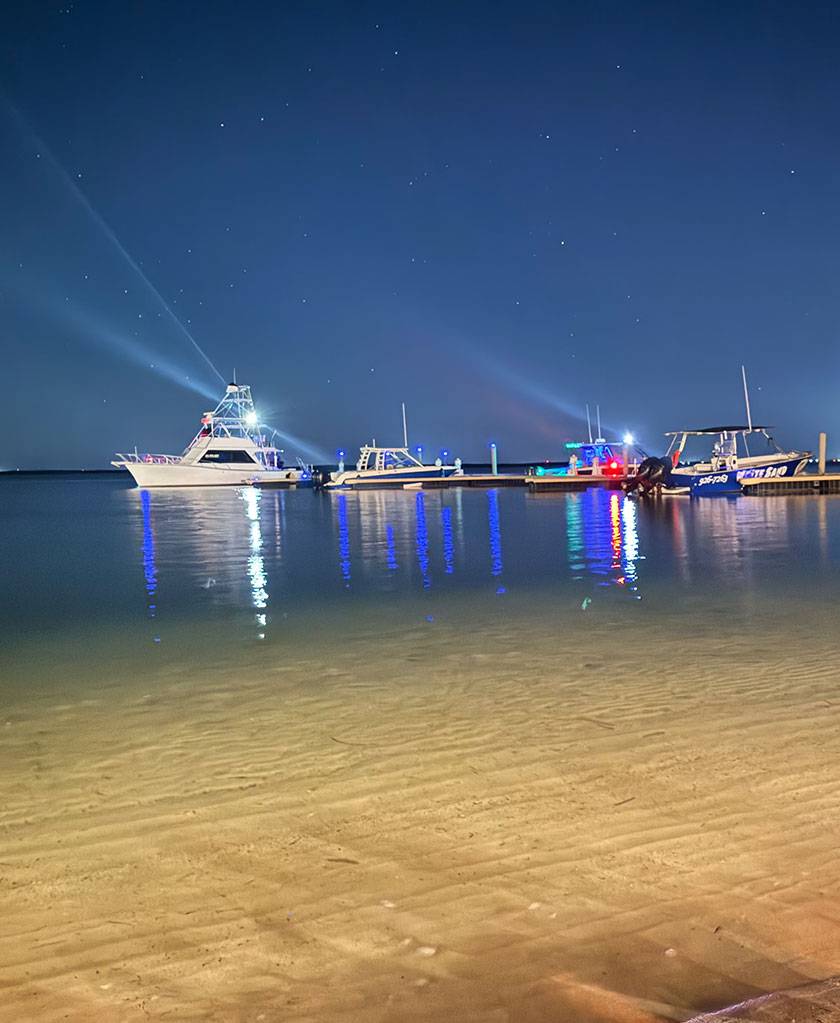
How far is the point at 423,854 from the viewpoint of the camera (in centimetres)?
443

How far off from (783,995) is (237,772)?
12.5 feet

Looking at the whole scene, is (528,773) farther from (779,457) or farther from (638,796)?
(779,457)

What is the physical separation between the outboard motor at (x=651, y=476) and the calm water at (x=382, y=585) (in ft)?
48.2

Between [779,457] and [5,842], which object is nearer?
[5,842]

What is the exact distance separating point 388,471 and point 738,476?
112ft

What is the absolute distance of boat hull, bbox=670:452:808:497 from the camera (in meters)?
44.6

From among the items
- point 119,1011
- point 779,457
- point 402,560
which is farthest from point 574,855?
point 779,457

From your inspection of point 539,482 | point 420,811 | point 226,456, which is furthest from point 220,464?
point 420,811

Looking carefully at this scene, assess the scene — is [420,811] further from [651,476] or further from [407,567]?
[651,476]

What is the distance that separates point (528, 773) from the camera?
5.57m

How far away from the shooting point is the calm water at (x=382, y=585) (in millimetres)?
10531

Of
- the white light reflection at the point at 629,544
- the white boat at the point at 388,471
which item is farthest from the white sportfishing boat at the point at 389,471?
the white light reflection at the point at 629,544

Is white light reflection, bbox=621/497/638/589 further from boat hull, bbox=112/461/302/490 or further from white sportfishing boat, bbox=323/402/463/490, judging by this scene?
boat hull, bbox=112/461/302/490

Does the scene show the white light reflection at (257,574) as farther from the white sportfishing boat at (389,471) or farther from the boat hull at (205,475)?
the boat hull at (205,475)
